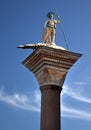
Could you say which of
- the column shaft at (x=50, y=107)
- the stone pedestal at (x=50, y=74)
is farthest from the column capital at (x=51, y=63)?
the column shaft at (x=50, y=107)

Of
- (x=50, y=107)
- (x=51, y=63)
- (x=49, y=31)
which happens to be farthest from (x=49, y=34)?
(x=50, y=107)

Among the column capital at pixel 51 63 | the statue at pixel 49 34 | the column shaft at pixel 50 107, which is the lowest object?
the column shaft at pixel 50 107

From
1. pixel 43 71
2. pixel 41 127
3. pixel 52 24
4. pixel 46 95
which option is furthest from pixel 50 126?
pixel 52 24

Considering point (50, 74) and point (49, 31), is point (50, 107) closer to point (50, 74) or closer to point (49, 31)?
point (50, 74)

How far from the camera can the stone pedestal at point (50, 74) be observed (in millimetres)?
15336

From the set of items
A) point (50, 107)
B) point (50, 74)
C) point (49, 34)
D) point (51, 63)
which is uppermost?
point (49, 34)

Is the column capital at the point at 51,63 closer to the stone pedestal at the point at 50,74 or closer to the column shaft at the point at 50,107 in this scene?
the stone pedestal at the point at 50,74

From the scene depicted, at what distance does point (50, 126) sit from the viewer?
15.1m

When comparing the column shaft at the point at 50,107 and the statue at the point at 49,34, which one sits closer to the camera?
the column shaft at the point at 50,107

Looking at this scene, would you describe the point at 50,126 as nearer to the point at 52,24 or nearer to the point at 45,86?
the point at 45,86

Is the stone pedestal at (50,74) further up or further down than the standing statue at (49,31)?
further down

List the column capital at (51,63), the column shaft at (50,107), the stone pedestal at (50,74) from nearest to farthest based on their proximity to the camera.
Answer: the column shaft at (50,107) → the stone pedestal at (50,74) → the column capital at (51,63)

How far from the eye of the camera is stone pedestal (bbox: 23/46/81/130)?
50.3 ft

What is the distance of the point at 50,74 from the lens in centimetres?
1617
